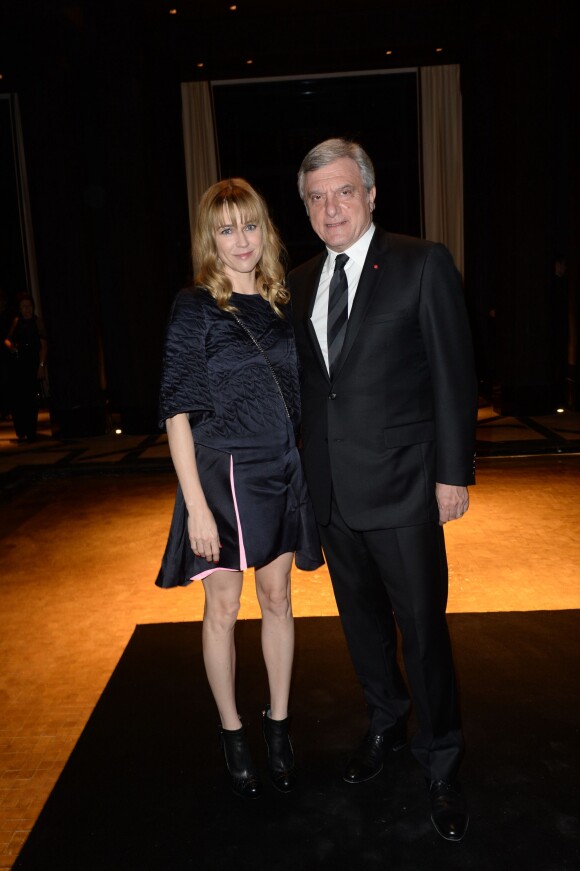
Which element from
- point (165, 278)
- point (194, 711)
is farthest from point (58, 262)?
point (194, 711)

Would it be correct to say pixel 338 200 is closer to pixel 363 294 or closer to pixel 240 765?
pixel 363 294

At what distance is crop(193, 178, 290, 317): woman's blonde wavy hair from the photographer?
6.31 feet

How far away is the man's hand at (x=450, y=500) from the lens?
1899 mm

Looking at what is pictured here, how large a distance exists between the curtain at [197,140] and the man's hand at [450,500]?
29.9 ft

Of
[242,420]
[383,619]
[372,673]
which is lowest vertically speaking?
[372,673]

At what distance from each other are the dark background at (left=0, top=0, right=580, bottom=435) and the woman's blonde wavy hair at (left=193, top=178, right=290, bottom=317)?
21.3ft

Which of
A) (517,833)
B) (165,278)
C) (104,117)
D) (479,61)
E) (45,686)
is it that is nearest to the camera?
(517,833)

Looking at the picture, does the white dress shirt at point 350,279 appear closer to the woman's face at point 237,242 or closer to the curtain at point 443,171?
the woman's face at point 237,242

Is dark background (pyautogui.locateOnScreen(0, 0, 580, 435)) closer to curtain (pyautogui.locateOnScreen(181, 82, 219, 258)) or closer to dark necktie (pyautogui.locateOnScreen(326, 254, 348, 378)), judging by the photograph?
curtain (pyautogui.locateOnScreen(181, 82, 219, 258))

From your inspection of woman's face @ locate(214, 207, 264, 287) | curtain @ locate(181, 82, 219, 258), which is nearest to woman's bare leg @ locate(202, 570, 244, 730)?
woman's face @ locate(214, 207, 264, 287)

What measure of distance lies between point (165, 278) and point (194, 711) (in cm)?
695

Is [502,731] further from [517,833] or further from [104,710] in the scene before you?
[104,710]

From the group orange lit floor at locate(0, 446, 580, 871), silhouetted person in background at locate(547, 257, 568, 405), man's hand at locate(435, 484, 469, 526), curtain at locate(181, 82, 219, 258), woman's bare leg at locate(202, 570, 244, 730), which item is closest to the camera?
man's hand at locate(435, 484, 469, 526)

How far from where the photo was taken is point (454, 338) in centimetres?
184
